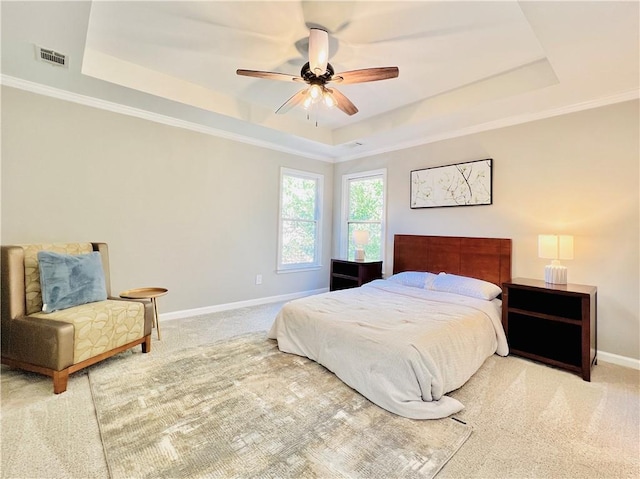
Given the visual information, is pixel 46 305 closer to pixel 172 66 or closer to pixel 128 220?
pixel 128 220

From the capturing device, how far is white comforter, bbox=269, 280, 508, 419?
1.92 m

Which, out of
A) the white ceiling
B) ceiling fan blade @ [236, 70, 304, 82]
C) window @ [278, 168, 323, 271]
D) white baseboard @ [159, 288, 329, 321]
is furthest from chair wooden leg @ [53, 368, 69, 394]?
window @ [278, 168, 323, 271]

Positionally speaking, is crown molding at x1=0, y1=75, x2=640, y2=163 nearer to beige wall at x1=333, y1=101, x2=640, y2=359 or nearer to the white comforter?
beige wall at x1=333, y1=101, x2=640, y2=359

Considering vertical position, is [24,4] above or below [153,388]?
above

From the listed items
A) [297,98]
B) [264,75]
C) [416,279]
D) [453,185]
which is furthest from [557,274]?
[264,75]

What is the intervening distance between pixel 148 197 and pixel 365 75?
276 cm

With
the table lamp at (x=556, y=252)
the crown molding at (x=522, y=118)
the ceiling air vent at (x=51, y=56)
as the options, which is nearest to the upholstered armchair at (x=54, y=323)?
the ceiling air vent at (x=51, y=56)

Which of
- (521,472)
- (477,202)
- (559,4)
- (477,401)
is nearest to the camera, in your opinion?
(521,472)

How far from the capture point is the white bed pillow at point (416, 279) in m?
3.56

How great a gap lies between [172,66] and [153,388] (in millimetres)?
2761

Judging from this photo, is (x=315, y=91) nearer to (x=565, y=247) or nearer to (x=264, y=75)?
(x=264, y=75)

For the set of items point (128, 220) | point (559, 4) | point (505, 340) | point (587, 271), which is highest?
point (559, 4)

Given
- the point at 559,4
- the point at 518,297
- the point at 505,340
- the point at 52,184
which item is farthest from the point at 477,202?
the point at 52,184

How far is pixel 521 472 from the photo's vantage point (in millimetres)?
1447
